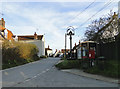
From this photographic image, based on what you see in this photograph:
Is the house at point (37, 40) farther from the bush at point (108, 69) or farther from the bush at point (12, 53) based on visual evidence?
the bush at point (108, 69)

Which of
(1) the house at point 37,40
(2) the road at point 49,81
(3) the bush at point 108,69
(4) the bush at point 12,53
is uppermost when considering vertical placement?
(1) the house at point 37,40

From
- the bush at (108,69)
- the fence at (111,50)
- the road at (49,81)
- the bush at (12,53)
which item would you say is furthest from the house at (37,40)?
the bush at (108,69)

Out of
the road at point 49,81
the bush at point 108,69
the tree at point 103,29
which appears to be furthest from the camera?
the tree at point 103,29

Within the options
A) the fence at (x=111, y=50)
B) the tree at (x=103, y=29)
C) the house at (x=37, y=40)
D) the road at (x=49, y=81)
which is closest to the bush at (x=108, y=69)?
the fence at (x=111, y=50)

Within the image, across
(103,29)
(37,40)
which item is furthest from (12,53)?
(37,40)

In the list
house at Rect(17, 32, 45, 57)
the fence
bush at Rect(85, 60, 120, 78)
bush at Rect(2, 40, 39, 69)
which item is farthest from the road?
house at Rect(17, 32, 45, 57)

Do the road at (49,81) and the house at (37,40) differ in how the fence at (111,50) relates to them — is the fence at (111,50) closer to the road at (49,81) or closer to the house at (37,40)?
the road at (49,81)

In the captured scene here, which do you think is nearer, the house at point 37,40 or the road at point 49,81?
the road at point 49,81

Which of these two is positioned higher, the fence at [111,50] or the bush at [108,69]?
the fence at [111,50]

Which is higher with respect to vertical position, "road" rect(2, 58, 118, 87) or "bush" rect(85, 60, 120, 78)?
"bush" rect(85, 60, 120, 78)

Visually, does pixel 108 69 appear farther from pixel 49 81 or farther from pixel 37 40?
Answer: pixel 37 40

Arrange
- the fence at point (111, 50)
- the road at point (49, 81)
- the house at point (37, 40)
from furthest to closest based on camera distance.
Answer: the house at point (37, 40), the fence at point (111, 50), the road at point (49, 81)

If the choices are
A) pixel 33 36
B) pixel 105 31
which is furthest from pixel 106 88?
pixel 33 36

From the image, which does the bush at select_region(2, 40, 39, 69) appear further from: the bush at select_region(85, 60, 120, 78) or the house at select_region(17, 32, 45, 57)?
the house at select_region(17, 32, 45, 57)
